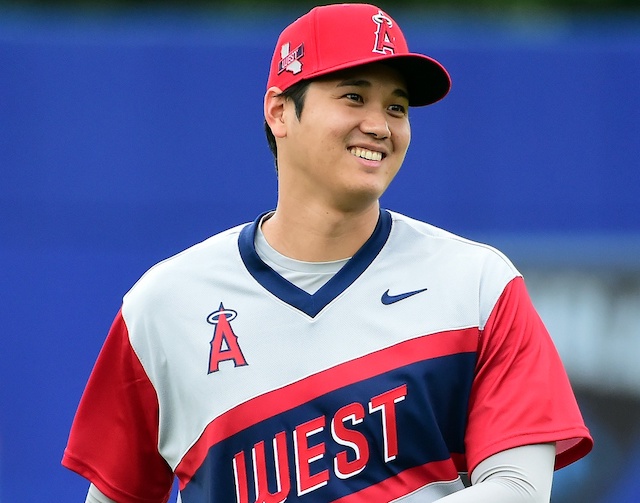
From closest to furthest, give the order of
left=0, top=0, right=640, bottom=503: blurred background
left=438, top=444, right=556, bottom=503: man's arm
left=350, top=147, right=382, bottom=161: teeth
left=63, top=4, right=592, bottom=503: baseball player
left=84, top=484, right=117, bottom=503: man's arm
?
1. left=438, top=444, right=556, bottom=503: man's arm
2. left=63, top=4, right=592, bottom=503: baseball player
3. left=350, top=147, right=382, bottom=161: teeth
4. left=84, top=484, right=117, bottom=503: man's arm
5. left=0, top=0, right=640, bottom=503: blurred background

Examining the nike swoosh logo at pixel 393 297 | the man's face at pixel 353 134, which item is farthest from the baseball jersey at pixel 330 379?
the man's face at pixel 353 134

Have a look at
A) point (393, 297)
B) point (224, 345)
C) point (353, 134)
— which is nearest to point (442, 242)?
point (393, 297)

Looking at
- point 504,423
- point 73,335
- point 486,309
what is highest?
point 486,309

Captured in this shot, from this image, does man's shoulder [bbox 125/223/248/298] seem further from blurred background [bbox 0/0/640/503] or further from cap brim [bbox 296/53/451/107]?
blurred background [bbox 0/0/640/503]

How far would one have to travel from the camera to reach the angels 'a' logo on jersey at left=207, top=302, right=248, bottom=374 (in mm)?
2809

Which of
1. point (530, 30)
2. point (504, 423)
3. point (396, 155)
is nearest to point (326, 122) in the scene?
point (396, 155)

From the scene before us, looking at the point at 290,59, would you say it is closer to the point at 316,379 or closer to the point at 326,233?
the point at 326,233

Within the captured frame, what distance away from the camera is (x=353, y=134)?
9.12 ft

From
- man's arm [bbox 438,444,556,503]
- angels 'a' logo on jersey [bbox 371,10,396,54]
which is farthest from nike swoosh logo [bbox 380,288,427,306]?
angels 'a' logo on jersey [bbox 371,10,396,54]

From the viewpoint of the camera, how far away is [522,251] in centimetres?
525

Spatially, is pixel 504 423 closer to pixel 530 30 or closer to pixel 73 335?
pixel 73 335

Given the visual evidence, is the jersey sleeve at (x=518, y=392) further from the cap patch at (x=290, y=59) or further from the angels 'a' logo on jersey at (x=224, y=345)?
the cap patch at (x=290, y=59)

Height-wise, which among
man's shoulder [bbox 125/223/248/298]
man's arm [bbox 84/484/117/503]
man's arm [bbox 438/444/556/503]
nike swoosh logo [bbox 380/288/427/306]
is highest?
man's shoulder [bbox 125/223/248/298]

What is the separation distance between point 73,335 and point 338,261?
2604 mm
